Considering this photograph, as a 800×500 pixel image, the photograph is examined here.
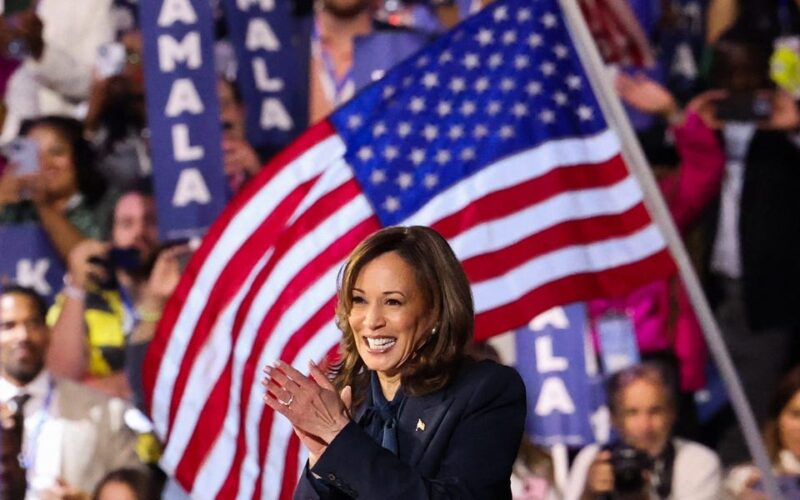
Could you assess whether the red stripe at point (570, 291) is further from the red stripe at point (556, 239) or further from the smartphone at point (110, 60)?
the smartphone at point (110, 60)

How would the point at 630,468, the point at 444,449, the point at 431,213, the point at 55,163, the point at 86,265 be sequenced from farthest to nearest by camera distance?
the point at 55,163 < the point at 86,265 < the point at 630,468 < the point at 431,213 < the point at 444,449

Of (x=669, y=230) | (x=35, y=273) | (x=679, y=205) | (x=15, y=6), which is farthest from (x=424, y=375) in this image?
(x=15, y=6)

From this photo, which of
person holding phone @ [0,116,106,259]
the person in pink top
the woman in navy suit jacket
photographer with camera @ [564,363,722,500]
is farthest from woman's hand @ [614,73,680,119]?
the woman in navy suit jacket

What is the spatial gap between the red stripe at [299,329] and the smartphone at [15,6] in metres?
2.89

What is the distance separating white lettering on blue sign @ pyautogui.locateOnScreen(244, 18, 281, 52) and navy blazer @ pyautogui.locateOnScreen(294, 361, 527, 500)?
16.2 feet

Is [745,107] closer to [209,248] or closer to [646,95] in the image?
[646,95]

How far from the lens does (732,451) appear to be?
6973 millimetres

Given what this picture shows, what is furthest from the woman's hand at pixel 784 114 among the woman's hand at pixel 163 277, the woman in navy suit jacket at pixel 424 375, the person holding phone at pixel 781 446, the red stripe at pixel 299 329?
the woman in navy suit jacket at pixel 424 375

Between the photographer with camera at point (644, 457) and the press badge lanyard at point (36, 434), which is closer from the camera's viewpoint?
the photographer with camera at point (644, 457)

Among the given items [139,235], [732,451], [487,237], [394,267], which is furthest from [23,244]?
[394,267]

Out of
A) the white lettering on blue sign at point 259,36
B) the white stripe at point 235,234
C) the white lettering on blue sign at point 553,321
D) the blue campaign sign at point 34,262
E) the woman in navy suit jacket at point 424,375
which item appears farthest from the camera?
the white lettering on blue sign at point 259,36

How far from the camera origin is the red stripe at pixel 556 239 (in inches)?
216

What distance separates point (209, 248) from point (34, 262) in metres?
2.04

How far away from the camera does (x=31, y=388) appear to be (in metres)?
7.15
